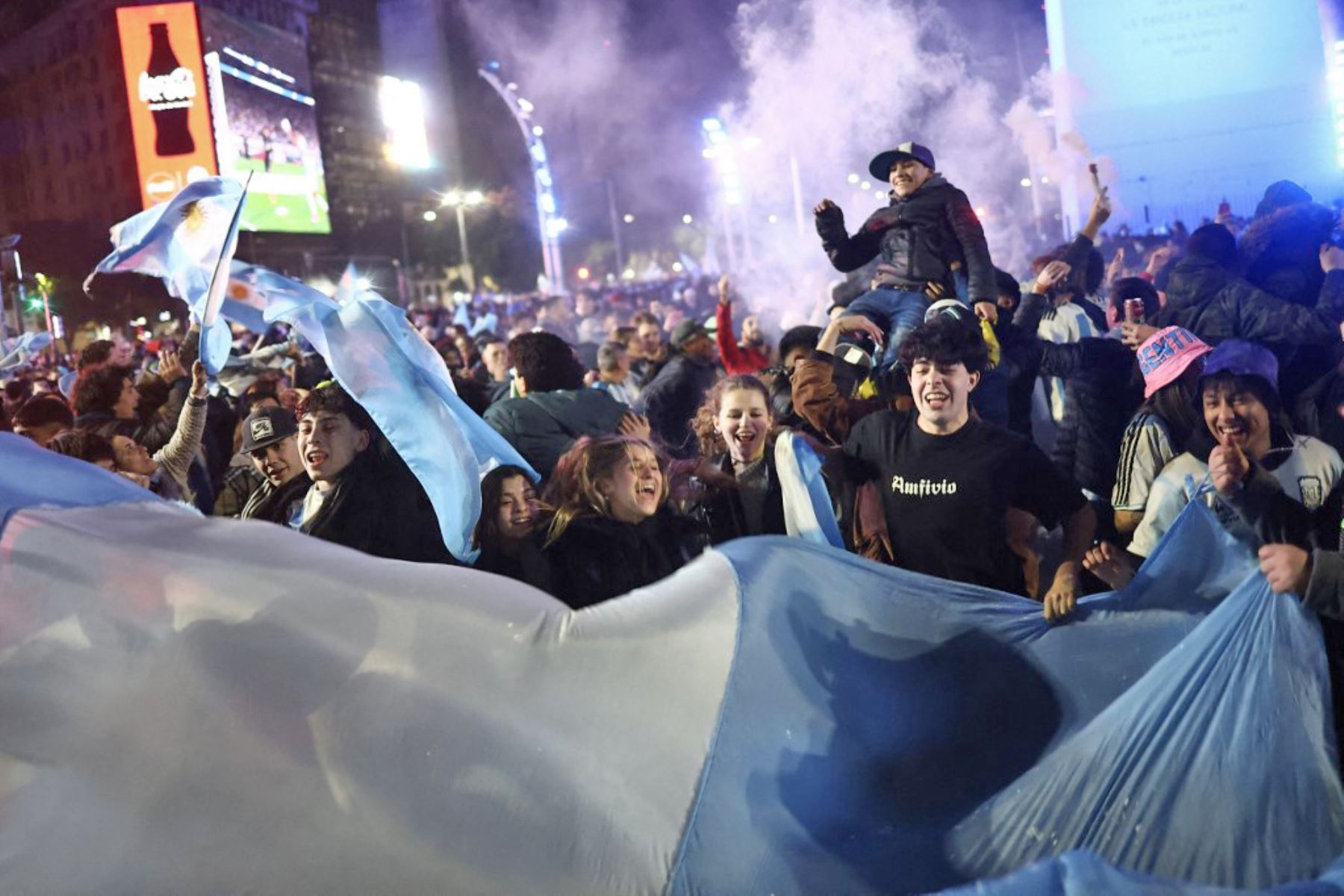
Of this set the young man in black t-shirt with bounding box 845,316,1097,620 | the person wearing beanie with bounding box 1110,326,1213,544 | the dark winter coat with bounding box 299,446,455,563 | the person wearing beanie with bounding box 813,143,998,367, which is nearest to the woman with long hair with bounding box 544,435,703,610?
the dark winter coat with bounding box 299,446,455,563

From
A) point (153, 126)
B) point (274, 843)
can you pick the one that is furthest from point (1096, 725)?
point (153, 126)

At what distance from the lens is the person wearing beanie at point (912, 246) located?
23.7 ft

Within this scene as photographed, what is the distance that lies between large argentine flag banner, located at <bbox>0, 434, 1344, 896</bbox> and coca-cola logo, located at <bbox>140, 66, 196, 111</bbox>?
54.7 m

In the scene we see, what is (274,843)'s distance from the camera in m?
3.33

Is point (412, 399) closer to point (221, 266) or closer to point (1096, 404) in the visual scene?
point (221, 266)

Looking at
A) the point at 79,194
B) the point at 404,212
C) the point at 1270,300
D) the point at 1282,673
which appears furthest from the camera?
the point at 404,212

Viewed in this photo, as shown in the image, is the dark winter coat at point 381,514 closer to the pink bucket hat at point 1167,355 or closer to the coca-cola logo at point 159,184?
the pink bucket hat at point 1167,355

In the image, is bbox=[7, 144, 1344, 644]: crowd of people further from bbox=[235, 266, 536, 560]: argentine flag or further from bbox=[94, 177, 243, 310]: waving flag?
bbox=[94, 177, 243, 310]: waving flag

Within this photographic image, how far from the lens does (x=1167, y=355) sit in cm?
623

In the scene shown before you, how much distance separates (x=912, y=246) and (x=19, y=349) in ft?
22.0

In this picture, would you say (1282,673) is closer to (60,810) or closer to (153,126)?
(60,810)

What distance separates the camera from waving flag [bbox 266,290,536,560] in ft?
16.7

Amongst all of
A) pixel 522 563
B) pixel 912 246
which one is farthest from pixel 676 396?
pixel 522 563

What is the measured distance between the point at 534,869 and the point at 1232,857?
5.66ft
